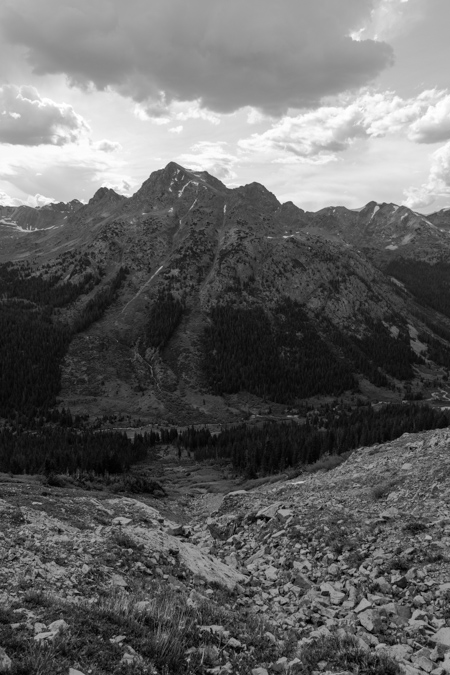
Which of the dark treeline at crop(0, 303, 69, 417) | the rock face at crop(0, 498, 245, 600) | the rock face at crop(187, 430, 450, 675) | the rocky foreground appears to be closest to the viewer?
the rocky foreground

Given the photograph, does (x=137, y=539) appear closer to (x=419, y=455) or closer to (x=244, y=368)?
(x=419, y=455)

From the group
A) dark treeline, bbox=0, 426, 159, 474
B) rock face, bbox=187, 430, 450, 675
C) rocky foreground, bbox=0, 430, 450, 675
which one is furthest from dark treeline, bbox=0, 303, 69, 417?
rock face, bbox=187, 430, 450, 675

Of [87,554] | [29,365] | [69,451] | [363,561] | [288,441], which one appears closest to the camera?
[87,554]

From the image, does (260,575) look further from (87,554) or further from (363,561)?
(87,554)

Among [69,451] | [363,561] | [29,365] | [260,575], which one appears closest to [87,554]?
[260,575]

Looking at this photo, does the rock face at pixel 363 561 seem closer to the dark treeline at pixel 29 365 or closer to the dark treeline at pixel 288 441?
the dark treeline at pixel 288 441

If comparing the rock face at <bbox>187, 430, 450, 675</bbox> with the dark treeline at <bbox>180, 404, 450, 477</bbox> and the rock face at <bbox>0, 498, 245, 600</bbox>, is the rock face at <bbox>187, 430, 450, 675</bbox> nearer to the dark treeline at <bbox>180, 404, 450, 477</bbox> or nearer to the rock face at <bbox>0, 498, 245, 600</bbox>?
the rock face at <bbox>0, 498, 245, 600</bbox>

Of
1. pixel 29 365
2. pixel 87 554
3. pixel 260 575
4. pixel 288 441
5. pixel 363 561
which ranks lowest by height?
pixel 288 441

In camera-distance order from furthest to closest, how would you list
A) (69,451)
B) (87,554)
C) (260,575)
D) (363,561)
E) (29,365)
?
(29,365)
(69,451)
(260,575)
(363,561)
(87,554)
